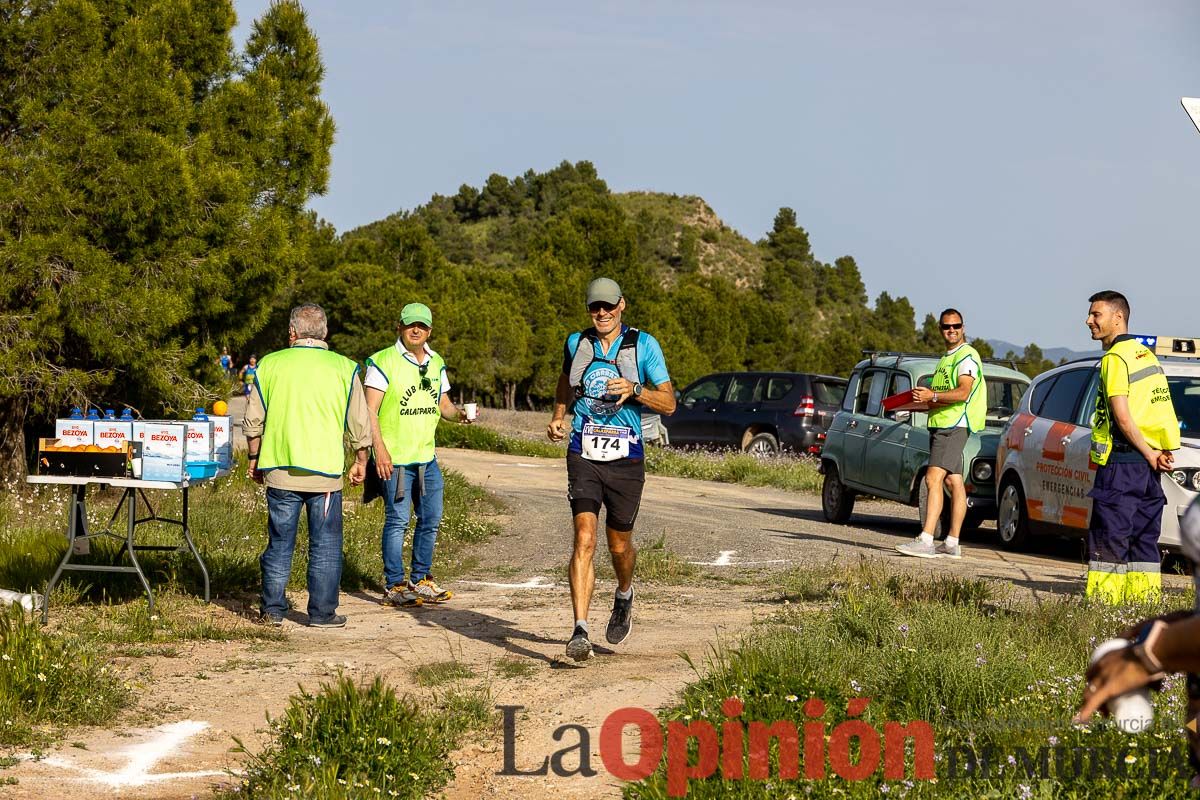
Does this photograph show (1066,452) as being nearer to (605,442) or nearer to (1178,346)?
(1178,346)

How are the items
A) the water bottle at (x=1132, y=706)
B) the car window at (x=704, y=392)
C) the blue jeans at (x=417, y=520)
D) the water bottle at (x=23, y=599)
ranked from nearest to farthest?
1. the water bottle at (x=1132, y=706)
2. the water bottle at (x=23, y=599)
3. the blue jeans at (x=417, y=520)
4. the car window at (x=704, y=392)

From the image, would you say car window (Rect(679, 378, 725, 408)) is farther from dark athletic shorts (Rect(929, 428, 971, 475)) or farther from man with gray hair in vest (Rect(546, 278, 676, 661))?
man with gray hair in vest (Rect(546, 278, 676, 661))

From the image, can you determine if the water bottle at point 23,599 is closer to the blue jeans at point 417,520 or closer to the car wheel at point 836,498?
the blue jeans at point 417,520

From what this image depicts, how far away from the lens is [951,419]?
12.5 metres

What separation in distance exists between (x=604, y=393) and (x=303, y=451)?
7.45ft

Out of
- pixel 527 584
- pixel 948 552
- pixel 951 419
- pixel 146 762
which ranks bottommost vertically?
pixel 146 762

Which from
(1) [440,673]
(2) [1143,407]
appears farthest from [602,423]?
(2) [1143,407]

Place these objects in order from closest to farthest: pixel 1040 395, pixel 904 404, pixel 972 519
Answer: pixel 904 404 → pixel 1040 395 → pixel 972 519

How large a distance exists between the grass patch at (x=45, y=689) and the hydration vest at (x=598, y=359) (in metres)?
2.80

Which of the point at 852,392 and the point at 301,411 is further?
the point at 852,392

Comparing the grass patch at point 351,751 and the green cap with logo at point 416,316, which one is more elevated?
the green cap with logo at point 416,316

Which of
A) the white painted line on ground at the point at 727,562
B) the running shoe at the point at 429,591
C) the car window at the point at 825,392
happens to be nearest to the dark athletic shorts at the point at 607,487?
Result: the running shoe at the point at 429,591

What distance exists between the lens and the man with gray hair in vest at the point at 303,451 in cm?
897

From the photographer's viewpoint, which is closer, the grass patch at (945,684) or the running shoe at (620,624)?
the grass patch at (945,684)
